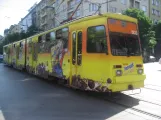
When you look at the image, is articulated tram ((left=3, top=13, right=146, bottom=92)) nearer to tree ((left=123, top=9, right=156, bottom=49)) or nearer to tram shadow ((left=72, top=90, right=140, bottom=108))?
tram shadow ((left=72, top=90, right=140, bottom=108))

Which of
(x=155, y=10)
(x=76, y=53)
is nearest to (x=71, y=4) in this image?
(x=155, y=10)

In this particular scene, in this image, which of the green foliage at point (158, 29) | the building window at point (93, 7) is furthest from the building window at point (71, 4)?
the green foliage at point (158, 29)

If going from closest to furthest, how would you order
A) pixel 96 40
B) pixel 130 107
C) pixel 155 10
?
1. pixel 130 107
2. pixel 96 40
3. pixel 155 10

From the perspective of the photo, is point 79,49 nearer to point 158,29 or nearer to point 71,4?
point 71,4

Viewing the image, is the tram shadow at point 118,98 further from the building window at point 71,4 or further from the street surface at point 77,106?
the building window at point 71,4

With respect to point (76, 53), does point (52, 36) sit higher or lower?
higher

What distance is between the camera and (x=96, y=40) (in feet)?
30.0

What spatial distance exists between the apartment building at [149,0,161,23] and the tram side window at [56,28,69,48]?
4786 cm

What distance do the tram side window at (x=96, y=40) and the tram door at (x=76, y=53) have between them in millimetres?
625

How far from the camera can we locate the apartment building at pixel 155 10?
5659cm

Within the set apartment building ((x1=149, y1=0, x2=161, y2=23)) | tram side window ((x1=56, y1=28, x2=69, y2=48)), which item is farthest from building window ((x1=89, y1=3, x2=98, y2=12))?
tram side window ((x1=56, y1=28, x2=69, y2=48))

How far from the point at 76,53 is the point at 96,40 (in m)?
1.38

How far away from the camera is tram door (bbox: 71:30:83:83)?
998cm

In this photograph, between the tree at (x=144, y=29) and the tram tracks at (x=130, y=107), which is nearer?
the tram tracks at (x=130, y=107)
